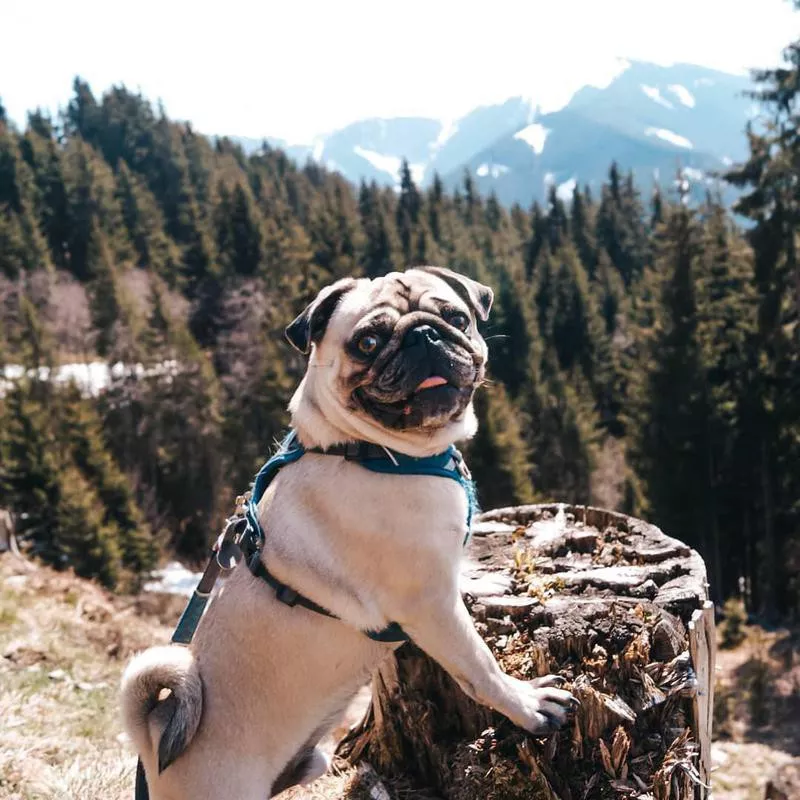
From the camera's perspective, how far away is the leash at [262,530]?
3129 millimetres

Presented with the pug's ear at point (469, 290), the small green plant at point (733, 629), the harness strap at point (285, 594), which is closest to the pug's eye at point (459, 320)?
the pug's ear at point (469, 290)

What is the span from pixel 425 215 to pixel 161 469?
4156 centimetres

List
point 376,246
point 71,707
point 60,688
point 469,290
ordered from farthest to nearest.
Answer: point 376,246, point 60,688, point 71,707, point 469,290

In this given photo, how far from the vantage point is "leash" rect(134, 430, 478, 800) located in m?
3.13

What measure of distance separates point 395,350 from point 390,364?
68 mm

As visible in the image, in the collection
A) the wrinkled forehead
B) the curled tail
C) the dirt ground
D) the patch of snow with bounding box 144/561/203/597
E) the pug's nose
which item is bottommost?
the patch of snow with bounding box 144/561/203/597

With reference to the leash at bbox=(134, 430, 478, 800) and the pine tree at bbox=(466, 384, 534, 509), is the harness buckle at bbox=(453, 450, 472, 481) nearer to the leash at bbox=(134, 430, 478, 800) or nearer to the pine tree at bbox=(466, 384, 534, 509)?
the leash at bbox=(134, 430, 478, 800)

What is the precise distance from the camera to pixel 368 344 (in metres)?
3.22

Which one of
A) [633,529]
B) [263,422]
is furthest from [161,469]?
[633,529]

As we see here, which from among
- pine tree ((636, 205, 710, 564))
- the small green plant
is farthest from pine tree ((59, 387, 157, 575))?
the small green plant

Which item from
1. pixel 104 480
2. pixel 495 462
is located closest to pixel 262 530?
pixel 495 462

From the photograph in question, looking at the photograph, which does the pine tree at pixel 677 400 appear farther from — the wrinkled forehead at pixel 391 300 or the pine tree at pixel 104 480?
the wrinkled forehead at pixel 391 300

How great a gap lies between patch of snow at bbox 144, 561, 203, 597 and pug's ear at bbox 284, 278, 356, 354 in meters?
23.3

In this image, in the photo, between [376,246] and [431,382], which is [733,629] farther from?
[376,246]
